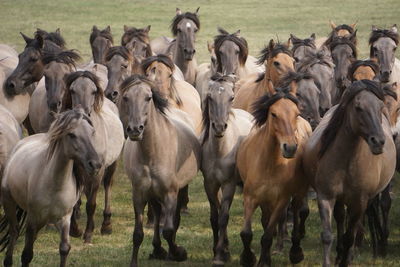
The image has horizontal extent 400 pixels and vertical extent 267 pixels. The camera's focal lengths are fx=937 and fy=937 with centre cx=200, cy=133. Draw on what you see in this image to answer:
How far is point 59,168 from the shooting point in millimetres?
7918

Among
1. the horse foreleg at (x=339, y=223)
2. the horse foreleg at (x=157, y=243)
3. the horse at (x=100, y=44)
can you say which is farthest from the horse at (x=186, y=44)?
the horse foreleg at (x=339, y=223)

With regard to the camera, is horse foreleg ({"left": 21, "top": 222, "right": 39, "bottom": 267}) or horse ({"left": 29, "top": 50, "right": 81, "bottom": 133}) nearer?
horse foreleg ({"left": 21, "top": 222, "right": 39, "bottom": 267})

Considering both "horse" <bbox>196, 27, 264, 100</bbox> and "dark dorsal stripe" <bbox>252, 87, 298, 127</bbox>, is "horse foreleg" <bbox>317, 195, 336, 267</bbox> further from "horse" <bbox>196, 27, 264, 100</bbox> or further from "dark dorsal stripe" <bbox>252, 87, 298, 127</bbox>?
"horse" <bbox>196, 27, 264, 100</bbox>

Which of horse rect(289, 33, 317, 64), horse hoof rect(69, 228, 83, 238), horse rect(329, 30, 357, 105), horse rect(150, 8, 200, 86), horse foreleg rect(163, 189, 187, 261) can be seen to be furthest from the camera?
horse rect(150, 8, 200, 86)

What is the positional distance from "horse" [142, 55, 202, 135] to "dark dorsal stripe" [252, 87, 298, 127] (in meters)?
1.83

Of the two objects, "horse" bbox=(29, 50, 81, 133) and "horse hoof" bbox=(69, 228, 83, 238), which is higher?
"horse" bbox=(29, 50, 81, 133)

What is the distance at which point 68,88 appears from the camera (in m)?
9.66

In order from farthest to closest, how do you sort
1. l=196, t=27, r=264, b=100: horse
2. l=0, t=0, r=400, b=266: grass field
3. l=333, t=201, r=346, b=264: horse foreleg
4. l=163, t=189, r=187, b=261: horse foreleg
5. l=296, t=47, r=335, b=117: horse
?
l=196, t=27, r=264, b=100: horse → l=296, t=47, r=335, b=117: horse → l=0, t=0, r=400, b=266: grass field → l=333, t=201, r=346, b=264: horse foreleg → l=163, t=189, r=187, b=261: horse foreleg

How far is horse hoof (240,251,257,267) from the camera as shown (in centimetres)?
881

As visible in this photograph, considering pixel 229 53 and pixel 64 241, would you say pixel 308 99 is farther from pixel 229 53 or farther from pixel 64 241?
pixel 64 241

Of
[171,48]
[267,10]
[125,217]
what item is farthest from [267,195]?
[267,10]

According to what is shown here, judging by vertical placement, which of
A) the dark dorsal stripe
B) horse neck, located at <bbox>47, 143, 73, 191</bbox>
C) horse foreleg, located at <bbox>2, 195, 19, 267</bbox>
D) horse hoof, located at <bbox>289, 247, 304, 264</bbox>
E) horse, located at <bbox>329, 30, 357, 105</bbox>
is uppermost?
horse, located at <bbox>329, 30, 357, 105</bbox>

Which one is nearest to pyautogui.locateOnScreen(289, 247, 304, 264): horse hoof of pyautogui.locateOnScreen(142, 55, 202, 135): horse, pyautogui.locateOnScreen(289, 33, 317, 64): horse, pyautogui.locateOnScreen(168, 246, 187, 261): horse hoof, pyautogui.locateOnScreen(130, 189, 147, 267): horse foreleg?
pyautogui.locateOnScreen(168, 246, 187, 261): horse hoof

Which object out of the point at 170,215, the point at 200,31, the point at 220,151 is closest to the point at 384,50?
the point at 220,151
